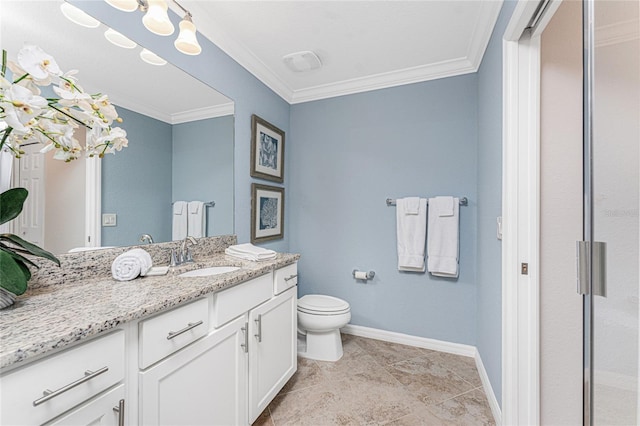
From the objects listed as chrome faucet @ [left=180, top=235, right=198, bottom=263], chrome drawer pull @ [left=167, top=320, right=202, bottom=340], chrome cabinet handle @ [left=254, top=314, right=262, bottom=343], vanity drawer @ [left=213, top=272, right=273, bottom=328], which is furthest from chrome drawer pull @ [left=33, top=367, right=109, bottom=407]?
chrome faucet @ [left=180, top=235, right=198, bottom=263]

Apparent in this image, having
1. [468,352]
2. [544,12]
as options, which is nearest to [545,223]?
[544,12]

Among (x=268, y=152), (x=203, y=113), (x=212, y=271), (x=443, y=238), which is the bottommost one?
(x=212, y=271)

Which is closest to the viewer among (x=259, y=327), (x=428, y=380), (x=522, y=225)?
(x=522, y=225)

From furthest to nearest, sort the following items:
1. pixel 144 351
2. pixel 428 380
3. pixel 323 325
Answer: pixel 323 325 < pixel 428 380 < pixel 144 351

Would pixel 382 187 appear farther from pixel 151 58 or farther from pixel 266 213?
pixel 151 58

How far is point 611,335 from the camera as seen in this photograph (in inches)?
29.1

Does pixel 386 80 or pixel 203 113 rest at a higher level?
pixel 386 80

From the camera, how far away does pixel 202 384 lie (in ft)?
3.59

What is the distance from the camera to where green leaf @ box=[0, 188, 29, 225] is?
843mm

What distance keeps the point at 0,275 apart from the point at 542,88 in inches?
83.4

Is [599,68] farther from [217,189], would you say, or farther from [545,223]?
[217,189]

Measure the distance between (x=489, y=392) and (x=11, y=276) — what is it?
2.29 metres

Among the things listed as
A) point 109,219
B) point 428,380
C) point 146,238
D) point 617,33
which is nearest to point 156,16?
point 109,219

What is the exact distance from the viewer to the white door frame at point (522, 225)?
1.27 meters
